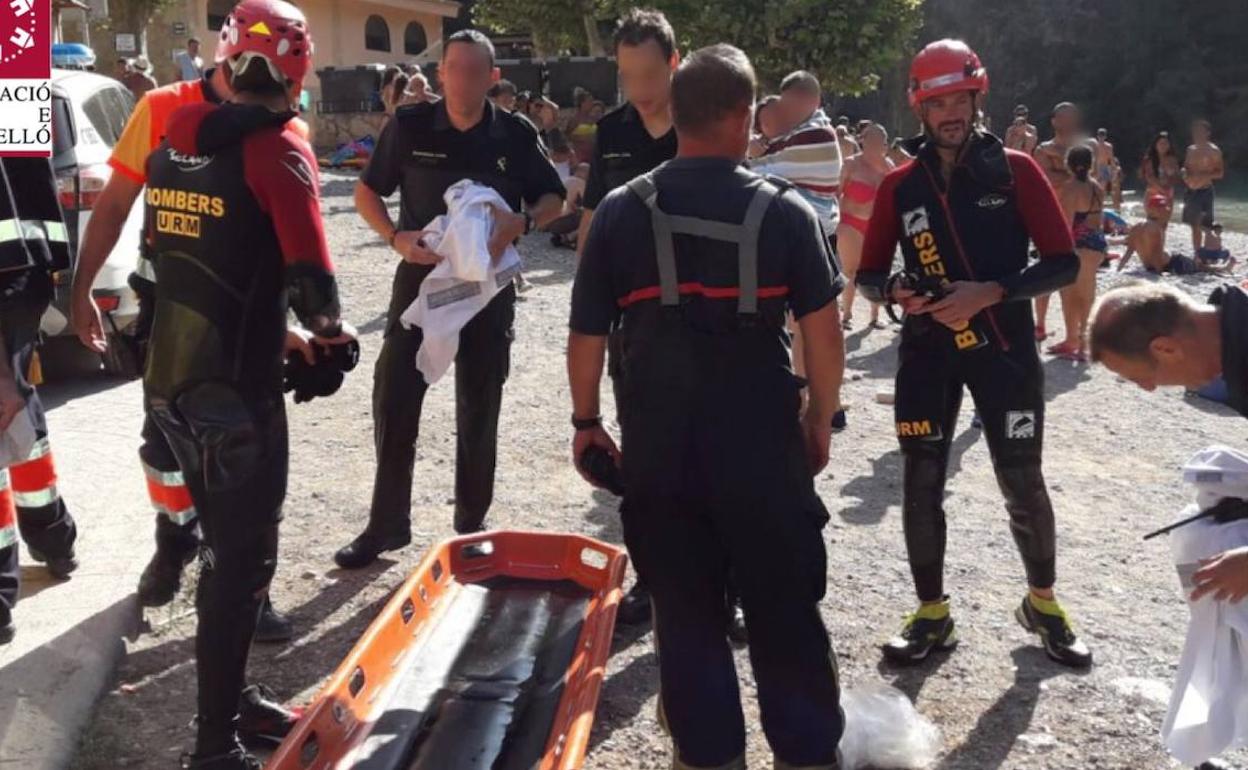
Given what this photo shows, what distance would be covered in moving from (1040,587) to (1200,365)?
74.8 inches

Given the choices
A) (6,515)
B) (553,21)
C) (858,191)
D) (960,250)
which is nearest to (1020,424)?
(960,250)

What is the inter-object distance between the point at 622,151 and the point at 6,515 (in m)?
2.65

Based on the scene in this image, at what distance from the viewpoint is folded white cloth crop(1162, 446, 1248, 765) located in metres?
3.31

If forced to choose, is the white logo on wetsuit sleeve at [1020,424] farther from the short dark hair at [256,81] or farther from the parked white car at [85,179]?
the parked white car at [85,179]

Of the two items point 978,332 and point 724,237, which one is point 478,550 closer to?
point 978,332

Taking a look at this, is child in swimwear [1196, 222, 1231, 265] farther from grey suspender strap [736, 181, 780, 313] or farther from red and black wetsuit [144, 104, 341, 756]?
red and black wetsuit [144, 104, 341, 756]

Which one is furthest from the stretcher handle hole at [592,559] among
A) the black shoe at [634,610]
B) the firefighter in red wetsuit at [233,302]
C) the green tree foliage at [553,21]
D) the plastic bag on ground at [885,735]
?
the green tree foliage at [553,21]

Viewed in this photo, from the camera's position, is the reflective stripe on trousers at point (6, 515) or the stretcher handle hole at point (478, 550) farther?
the stretcher handle hole at point (478, 550)

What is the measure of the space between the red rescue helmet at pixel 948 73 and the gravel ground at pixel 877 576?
2094 mm

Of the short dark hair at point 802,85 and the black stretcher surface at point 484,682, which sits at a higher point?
the short dark hair at point 802,85

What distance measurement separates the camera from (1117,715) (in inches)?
171

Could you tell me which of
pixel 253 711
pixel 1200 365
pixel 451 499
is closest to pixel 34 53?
pixel 451 499

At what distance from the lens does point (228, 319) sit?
11.6 ft

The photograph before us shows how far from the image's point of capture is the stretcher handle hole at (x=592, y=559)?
4.96m
